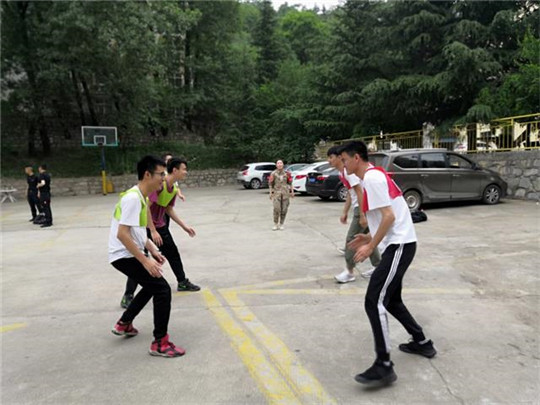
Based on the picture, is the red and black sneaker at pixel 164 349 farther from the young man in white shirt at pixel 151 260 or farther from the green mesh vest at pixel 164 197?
the green mesh vest at pixel 164 197

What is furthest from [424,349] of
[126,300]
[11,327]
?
→ [11,327]

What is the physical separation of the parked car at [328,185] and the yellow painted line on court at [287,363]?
10.7m

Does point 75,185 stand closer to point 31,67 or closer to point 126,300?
point 31,67

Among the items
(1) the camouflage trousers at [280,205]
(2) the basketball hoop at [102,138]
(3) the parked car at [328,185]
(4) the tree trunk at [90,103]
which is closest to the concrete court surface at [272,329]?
(1) the camouflage trousers at [280,205]

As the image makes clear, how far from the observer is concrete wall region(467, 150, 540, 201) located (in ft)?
43.8

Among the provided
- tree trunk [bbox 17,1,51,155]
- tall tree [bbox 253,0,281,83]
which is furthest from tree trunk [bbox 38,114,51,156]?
tall tree [bbox 253,0,281,83]

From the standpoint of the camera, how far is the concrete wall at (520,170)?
1334 cm

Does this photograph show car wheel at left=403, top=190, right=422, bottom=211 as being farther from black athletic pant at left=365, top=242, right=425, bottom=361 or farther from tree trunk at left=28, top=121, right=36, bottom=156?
tree trunk at left=28, top=121, right=36, bottom=156

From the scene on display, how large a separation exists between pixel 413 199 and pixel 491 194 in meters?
2.96

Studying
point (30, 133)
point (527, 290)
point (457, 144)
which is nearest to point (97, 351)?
point (527, 290)

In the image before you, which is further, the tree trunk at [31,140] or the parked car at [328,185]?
the tree trunk at [31,140]

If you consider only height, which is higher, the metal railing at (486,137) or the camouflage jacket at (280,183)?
the metal railing at (486,137)

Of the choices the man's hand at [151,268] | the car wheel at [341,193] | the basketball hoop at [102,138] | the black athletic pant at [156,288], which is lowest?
the car wheel at [341,193]

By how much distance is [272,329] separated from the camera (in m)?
4.06
